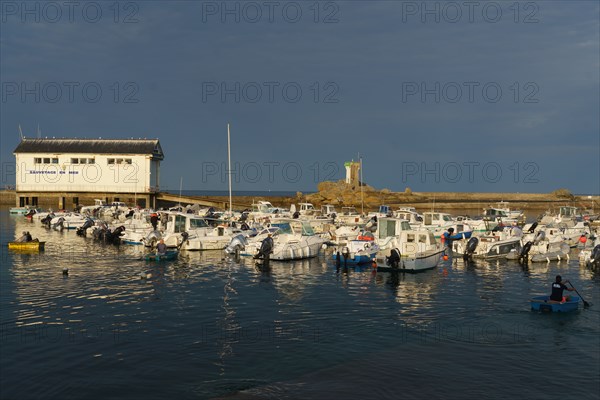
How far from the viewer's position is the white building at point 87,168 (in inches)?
3568

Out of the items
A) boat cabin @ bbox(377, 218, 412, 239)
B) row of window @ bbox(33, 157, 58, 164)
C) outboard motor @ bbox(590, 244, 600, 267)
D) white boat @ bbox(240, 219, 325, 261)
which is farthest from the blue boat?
row of window @ bbox(33, 157, 58, 164)

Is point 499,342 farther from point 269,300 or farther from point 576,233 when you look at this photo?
point 576,233

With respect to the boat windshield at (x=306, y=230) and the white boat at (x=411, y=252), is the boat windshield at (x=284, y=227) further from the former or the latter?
the white boat at (x=411, y=252)

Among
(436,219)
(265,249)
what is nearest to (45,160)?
(436,219)

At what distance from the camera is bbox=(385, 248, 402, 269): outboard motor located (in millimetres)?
34844

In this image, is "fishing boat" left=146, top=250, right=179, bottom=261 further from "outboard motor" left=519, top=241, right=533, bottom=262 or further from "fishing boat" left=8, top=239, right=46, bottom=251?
"outboard motor" left=519, top=241, right=533, bottom=262

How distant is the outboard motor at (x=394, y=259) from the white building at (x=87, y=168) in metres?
62.7

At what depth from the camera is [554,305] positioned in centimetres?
2395

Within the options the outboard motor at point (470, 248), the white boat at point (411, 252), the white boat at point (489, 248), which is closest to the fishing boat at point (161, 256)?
the white boat at point (411, 252)

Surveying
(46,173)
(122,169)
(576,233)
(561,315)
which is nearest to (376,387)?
(561,315)

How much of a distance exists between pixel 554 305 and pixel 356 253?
16361 mm

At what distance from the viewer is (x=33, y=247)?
44.0m

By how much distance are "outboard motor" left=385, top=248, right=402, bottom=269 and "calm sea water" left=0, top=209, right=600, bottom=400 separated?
27.5 inches

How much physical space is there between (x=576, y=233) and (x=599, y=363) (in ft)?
134
